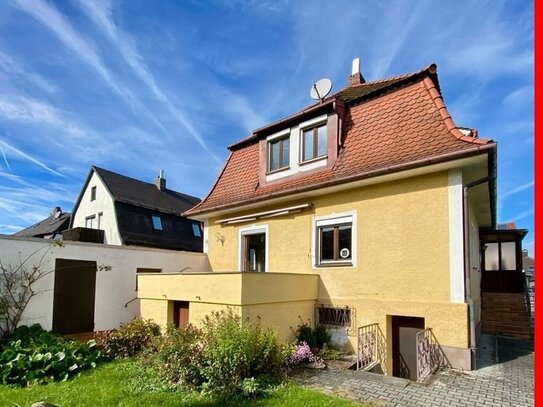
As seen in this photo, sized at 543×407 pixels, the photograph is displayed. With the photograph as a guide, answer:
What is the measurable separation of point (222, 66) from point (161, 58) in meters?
1.97

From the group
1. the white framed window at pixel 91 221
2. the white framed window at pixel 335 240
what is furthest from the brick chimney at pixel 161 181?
the white framed window at pixel 335 240

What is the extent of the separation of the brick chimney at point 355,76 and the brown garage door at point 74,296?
11.7m

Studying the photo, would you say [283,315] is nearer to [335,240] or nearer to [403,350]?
[335,240]

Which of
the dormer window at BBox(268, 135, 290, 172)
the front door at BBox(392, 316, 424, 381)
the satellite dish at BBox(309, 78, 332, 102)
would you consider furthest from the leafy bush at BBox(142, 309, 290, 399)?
the satellite dish at BBox(309, 78, 332, 102)

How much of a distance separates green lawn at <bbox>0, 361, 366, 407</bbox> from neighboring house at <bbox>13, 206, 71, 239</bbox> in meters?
25.8

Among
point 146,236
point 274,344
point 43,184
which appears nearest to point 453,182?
point 274,344

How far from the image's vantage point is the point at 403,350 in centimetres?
998

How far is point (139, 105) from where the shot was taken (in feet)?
41.1

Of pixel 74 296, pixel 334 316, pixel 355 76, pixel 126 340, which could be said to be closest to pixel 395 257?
pixel 334 316

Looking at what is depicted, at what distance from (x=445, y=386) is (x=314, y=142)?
7.97 meters

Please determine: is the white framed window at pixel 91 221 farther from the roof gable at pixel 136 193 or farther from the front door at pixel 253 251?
the front door at pixel 253 251

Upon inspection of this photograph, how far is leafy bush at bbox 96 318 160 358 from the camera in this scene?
10297 millimetres

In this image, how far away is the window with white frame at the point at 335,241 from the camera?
432 inches

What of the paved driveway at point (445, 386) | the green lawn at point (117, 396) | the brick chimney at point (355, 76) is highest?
the brick chimney at point (355, 76)
